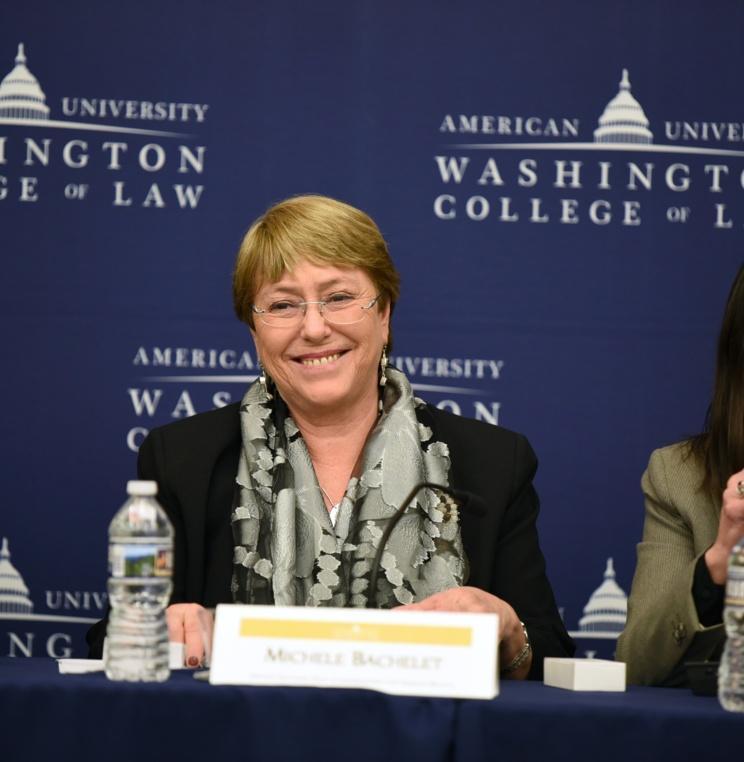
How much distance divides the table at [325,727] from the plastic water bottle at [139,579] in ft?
0.36

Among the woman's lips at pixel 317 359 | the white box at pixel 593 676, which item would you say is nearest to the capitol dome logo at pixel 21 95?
the woman's lips at pixel 317 359

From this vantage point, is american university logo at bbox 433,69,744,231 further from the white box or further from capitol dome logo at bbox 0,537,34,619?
the white box

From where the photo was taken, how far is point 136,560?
6.22 feet

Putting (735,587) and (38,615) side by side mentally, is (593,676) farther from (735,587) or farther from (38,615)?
(38,615)

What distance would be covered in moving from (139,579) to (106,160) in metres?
2.03

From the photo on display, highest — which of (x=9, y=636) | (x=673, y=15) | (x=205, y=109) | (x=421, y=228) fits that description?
(x=673, y=15)

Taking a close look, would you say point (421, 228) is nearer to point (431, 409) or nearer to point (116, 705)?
point (431, 409)

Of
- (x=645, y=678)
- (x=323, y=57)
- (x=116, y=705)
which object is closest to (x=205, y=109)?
(x=323, y=57)

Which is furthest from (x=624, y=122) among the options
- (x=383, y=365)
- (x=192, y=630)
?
(x=192, y=630)

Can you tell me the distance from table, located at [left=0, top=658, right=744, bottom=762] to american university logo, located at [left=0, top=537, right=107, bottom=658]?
1.96m

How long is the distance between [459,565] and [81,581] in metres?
1.32

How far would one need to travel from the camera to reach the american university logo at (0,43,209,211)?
145 inches

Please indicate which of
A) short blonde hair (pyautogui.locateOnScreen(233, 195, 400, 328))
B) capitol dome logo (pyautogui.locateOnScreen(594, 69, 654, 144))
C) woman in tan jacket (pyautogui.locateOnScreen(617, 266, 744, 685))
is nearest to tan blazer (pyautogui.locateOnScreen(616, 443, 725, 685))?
woman in tan jacket (pyautogui.locateOnScreen(617, 266, 744, 685))

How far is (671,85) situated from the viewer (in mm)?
3689
